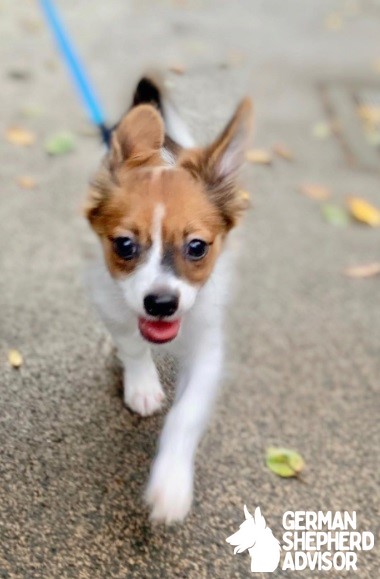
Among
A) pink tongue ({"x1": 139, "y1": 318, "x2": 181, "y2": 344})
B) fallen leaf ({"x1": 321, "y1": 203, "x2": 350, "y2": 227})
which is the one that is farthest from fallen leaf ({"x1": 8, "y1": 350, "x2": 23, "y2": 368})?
fallen leaf ({"x1": 321, "y1": 203, "x2": 350, "y2": 227})

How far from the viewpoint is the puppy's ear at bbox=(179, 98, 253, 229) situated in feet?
5.11

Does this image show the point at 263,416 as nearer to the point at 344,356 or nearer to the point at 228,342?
the point at 228,342

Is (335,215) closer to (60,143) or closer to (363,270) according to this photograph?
(363,270)

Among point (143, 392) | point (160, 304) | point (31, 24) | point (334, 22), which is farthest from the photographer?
A: point (334, 22)

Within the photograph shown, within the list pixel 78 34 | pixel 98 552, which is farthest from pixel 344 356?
pixel 78 34

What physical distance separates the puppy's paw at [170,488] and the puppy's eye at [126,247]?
0.41 m

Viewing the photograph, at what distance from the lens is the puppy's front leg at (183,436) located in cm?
146

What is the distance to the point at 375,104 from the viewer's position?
463cm

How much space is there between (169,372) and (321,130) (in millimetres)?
3107

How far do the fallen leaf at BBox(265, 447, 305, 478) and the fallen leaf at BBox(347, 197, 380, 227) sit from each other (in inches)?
67.4

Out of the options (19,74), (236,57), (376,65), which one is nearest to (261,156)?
(236,57)

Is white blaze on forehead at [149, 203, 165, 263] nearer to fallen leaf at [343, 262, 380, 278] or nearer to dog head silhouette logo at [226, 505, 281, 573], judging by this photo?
dog head silhouette logo at [226, 505, 281, 573]

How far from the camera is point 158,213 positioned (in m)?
1.51

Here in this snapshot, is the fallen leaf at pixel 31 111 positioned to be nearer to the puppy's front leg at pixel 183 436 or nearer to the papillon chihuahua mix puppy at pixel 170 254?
the papillon chihuahua mix puppy at pixel 170 254
